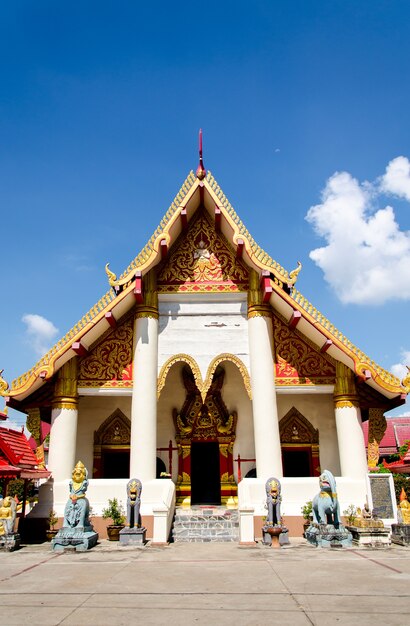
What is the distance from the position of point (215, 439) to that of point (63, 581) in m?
8.06

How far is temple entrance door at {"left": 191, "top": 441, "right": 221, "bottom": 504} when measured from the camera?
13859mm

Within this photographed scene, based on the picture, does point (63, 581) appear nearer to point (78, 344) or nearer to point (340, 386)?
point (78, 344)

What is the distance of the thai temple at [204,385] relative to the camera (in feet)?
38.7

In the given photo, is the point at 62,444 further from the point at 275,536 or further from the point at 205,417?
the point at 275,536

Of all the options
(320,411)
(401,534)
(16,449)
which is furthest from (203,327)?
(401,534)

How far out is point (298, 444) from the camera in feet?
44.8

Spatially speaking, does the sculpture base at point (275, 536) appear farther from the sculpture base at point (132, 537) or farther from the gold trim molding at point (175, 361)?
the gold trim molding at point (175, 361)

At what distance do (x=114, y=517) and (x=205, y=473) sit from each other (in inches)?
141

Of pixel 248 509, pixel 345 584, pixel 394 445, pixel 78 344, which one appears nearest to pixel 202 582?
pixel 345 584

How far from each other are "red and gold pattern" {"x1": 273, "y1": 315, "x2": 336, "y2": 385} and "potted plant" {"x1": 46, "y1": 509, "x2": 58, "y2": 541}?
612 centimetres

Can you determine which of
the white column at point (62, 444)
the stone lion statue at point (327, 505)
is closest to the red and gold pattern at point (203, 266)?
the white column at point (62, 444)

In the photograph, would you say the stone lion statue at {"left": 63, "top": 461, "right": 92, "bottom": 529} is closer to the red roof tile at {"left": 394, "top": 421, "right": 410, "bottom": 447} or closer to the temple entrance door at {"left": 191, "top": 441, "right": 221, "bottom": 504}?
the temple entrance door at {"left": 191, "top": 441, "right": 221, "bottom": 504}

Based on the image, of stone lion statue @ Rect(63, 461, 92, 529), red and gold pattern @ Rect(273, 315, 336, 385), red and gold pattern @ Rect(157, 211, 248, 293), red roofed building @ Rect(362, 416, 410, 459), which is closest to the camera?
stone lion statue @ Rect(63, 461, 92, 529)

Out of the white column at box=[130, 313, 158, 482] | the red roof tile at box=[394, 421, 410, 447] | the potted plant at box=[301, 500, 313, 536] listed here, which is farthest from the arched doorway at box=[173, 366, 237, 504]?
the red roof tile at box=[394, 421, 410, 447]
